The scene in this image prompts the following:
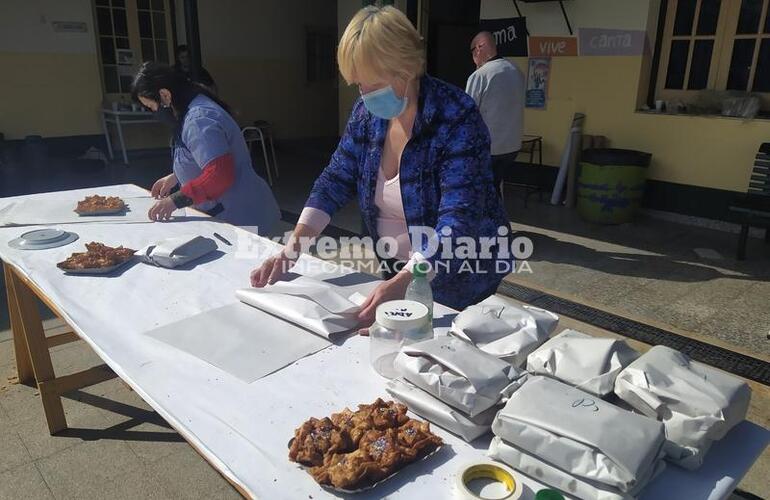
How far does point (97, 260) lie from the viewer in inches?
84.5

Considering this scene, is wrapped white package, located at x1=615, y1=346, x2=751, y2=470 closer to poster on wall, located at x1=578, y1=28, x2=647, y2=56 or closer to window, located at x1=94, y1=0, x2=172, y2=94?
poster on wall, located at x1=578, y1=28, x2=647, y2=56

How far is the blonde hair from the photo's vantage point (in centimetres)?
162

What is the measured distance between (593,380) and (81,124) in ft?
30.2

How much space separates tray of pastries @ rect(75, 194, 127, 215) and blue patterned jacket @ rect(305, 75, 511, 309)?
159cm

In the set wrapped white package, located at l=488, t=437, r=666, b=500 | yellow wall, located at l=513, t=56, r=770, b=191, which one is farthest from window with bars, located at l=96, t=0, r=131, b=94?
wrapped white package, located at l=488, t=437, r=666, b=500

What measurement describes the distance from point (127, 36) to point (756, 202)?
879cm

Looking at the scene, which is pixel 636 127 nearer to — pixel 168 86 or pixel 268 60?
pixel 168 86

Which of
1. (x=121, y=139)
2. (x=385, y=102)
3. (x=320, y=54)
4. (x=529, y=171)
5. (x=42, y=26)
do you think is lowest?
(x=529, y=171)

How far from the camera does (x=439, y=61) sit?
27.5 ft

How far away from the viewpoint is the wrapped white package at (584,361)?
1.13m

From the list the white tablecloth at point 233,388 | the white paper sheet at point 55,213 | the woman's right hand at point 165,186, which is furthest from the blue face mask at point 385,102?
the woman's right hand at point 165,186

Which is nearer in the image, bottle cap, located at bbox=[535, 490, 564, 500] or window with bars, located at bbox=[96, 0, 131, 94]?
bottle cap, located at bbox=[535, 490, 564, 500]

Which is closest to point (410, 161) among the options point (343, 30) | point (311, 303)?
point (311, 303)

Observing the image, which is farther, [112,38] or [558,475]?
[112,38]
